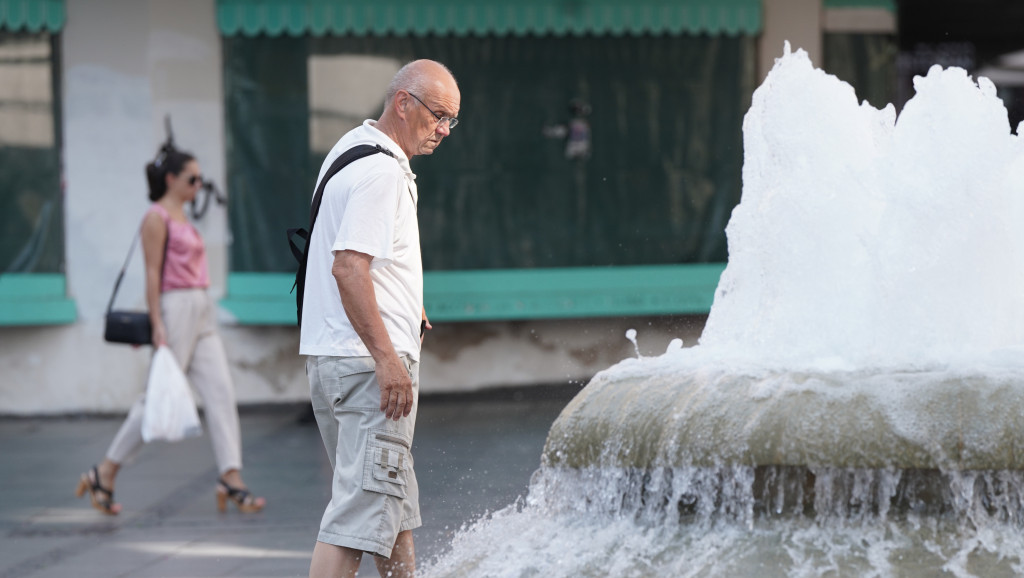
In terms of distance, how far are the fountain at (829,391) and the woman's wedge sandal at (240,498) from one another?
217 centimetres

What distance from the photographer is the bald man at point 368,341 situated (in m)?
3.33

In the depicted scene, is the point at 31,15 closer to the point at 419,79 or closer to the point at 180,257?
the point at 180,257

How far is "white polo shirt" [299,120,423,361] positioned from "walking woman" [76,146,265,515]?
2865mm

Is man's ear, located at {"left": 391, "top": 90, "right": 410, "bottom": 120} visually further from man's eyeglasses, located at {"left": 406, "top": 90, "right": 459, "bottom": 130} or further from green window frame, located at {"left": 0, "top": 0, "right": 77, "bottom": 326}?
green window frame, located at {"left": 0, "top": 0, "right": 77, "bottom": 326}

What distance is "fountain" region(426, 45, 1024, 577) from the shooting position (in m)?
3.27

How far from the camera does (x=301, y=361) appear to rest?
31.4 ft

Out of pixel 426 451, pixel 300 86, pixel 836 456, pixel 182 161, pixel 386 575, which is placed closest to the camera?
pixel 836 456

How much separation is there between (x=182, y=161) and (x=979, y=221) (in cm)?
410

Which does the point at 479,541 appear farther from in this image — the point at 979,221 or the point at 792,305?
the point at 979,221

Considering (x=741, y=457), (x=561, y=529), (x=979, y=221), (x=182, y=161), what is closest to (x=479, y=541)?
(x=561, y=529)

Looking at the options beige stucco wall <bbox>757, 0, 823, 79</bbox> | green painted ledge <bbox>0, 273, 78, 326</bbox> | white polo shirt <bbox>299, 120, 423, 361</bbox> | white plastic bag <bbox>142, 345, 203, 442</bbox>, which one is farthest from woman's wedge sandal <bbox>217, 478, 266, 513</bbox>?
beige stucco wall <bbox>757, 0, 823, 79</bbox>

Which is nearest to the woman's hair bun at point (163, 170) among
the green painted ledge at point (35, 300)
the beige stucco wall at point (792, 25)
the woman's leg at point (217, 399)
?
the woman's leg at point (217, 399)

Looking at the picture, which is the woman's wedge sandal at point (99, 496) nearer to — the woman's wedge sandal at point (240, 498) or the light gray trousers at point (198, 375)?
the light gray trousers at point (198, 375)

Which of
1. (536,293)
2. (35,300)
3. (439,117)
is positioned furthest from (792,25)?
(439,117)
